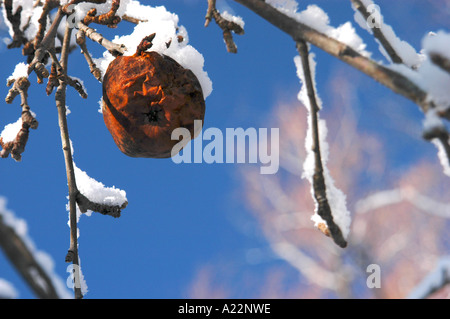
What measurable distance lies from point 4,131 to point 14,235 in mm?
756

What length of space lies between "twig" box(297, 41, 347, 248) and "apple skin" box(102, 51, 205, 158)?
42 cm

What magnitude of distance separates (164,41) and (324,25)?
47cm

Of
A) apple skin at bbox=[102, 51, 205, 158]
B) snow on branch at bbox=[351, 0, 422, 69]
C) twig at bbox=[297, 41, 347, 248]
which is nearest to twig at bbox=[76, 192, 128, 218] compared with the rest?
apple skin at bbox=[102, 51, 205, 158]

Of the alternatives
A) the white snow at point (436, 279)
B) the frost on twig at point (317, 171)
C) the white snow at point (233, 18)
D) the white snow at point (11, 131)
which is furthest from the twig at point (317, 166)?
the white snow at point (11, 131)

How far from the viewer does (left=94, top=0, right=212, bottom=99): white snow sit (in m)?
1.22

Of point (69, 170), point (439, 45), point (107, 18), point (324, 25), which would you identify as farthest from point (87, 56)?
point (439, 45)

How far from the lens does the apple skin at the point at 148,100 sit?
118 centimetres

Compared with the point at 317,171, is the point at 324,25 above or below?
above

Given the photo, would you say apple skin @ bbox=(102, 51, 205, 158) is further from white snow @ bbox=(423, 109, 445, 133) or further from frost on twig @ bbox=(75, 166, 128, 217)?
white snow @ bbox=(423, 109, 445, 133)

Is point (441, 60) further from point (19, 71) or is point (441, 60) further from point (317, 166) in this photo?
point (19, 71)

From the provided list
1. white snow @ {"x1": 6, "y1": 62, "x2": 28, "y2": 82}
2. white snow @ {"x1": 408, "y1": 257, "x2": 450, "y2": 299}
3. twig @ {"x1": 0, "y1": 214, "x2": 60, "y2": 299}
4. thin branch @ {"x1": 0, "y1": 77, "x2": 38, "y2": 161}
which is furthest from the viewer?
white snow @ {"x1": 6, "y1": 62, "x2": 28, "y2": 82}

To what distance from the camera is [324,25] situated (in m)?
0.95

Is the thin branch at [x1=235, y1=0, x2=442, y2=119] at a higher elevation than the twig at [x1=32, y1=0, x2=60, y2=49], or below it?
below

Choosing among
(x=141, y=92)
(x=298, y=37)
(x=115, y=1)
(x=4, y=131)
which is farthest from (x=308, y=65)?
(x=4, y=131)
